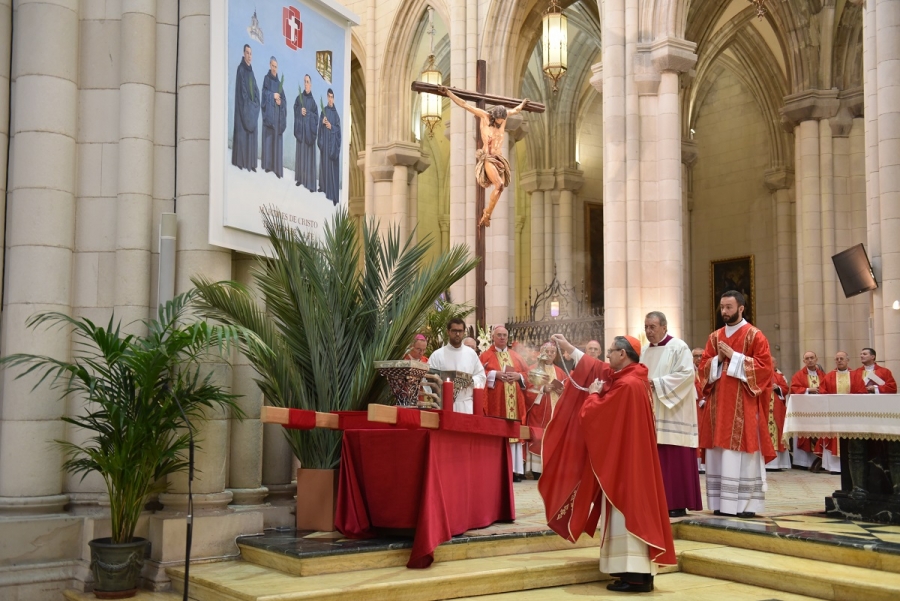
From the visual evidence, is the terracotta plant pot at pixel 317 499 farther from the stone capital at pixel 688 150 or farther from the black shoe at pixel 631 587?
the stone capital at pixel 688 150

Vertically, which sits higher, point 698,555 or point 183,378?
point 183,378

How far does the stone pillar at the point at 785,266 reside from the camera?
882 inches

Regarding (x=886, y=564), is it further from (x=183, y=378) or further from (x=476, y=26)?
(x=476, y=26)

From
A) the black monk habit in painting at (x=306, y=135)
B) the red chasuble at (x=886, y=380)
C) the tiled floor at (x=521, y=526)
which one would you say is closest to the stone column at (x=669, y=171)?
the red chasuble at (x=886, y=380)

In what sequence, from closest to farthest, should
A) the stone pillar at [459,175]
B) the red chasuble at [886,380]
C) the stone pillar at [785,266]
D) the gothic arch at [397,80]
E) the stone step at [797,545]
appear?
the stone step at [797,545], the red chasuble at [886,380], the stone pillar at [459,175], the gothic arch at [397,80], the stone pillar at [785,266]

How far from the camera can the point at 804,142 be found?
724 inches

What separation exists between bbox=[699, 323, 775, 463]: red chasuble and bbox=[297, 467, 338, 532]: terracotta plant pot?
3.17 metres

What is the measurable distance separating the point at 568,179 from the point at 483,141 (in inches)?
439

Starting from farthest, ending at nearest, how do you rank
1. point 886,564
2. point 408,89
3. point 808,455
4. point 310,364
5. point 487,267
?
point 408,89, point 487,267, point 808,455, point 310,364, point 886,564

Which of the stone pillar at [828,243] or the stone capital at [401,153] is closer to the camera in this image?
the stone pillar at [828,243]

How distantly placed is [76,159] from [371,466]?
115 inches

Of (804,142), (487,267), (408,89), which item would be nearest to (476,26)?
(408,89)

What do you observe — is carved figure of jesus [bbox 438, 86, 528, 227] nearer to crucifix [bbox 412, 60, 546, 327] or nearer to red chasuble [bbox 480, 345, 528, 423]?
crucifix [bbox 412, 60, 546, 327]

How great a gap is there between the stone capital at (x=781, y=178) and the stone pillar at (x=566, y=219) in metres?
4.80
